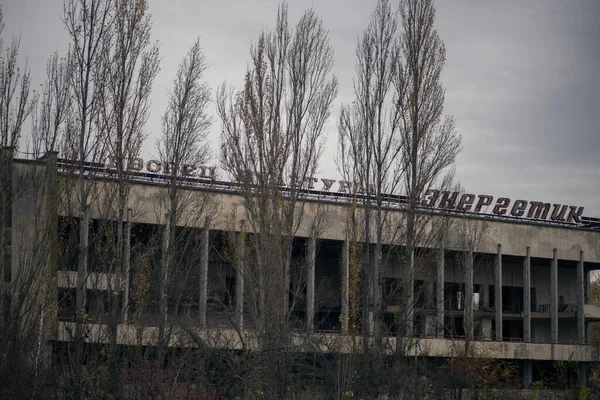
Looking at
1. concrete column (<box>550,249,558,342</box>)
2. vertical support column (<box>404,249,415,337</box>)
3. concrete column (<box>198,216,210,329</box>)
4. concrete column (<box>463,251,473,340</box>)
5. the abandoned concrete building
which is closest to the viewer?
the abandoned concrete building

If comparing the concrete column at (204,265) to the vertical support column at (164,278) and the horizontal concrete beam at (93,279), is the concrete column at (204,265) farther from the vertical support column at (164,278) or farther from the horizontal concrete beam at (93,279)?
the horizontal concrete beam at (93,279)

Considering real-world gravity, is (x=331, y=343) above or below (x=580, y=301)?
below

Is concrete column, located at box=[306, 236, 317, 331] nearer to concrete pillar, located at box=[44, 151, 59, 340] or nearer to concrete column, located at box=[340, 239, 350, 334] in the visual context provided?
concrete column, located at box=[340, 239, 350, 334]

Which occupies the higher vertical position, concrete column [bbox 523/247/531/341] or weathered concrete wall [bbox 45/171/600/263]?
weathered concrete wall [bbox 45/171/600/263]

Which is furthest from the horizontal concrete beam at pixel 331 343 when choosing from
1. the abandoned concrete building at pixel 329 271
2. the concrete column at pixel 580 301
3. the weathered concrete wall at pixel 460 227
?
the weathered concrete wall at pixel 460 227

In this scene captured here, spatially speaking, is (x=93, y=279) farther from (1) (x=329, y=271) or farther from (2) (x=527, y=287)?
(2) (x=527, y=287)

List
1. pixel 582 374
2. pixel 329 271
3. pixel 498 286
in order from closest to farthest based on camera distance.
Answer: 1. pixel 582 374
2. pixel 498 286
3. pixel 329 271

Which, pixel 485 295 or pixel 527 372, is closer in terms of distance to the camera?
pixel 527 372

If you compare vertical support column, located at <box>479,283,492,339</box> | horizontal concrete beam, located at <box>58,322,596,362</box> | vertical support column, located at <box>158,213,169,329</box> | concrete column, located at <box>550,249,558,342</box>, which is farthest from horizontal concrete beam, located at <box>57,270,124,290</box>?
concrete column, located at <box>550,249,558,342</box>

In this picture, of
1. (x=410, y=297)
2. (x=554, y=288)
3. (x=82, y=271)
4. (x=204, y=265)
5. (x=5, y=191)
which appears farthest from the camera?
(x=554, y=288)

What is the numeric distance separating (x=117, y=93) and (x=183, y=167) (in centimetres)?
636

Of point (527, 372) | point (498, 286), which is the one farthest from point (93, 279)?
point (527, 372)

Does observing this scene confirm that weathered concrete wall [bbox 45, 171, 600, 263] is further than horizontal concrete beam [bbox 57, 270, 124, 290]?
Yes

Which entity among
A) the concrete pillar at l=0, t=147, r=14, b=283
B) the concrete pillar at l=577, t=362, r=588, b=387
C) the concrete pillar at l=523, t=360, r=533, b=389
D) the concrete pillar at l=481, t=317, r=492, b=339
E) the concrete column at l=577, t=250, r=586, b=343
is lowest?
the concrete pillar at l=523, t=360, r=533, b=389
